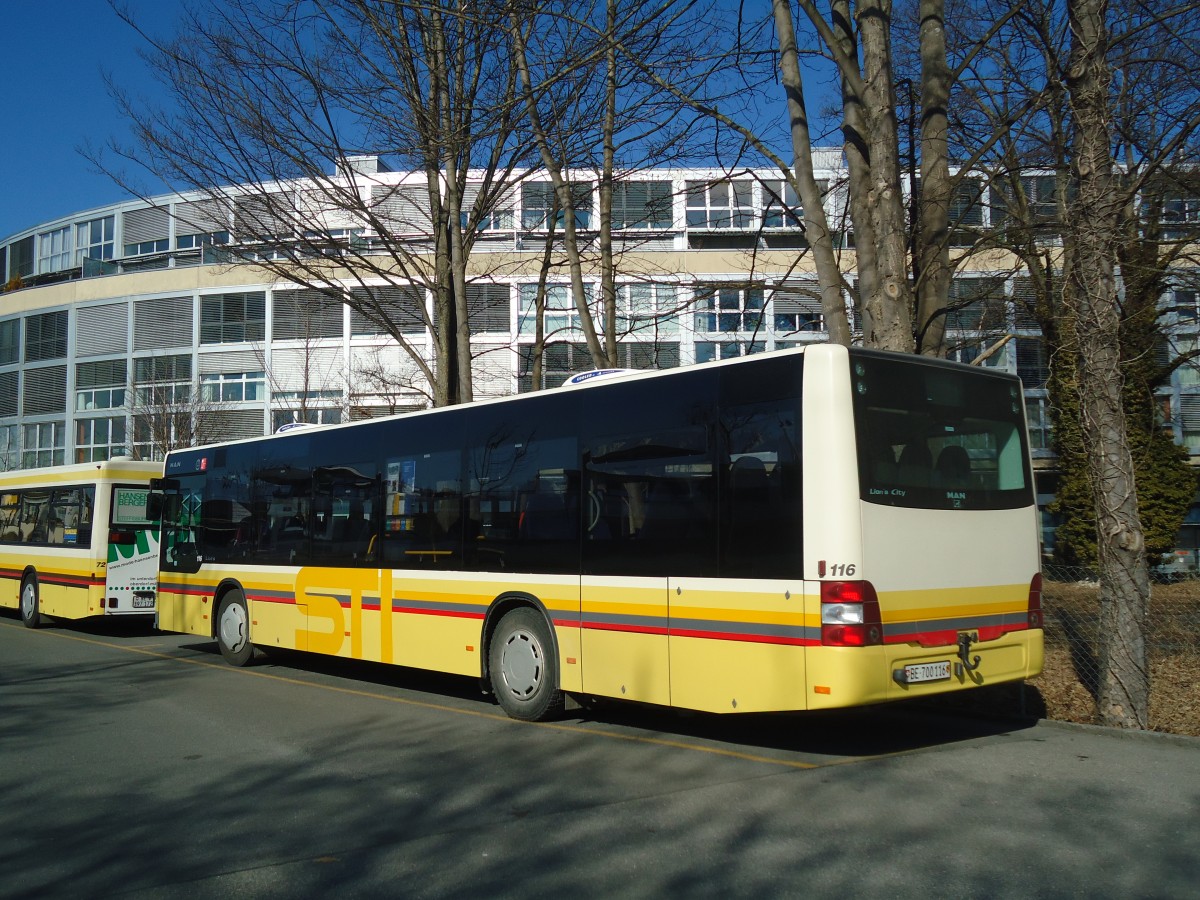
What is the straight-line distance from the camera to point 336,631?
1257cm

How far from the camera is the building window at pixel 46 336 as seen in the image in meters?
49.4

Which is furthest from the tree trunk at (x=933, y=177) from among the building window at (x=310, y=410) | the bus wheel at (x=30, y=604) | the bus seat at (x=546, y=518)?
the building window at (x=310, y=410)

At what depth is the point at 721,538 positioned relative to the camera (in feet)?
26.6

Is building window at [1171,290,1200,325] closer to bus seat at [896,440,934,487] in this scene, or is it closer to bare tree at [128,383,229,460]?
bus seat at [896,440,934,487]

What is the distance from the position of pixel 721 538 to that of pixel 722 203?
87.1 ft

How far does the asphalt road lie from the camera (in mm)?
5273

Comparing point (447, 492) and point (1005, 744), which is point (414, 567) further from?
point (1005, 744)

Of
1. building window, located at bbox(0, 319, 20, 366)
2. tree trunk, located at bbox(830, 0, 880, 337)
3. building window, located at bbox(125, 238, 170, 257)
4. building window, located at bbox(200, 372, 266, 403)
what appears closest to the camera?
tree trunk, located at bbox(830, 0, 880, 337)

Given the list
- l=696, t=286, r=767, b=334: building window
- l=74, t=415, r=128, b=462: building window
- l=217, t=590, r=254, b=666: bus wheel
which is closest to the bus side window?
l=217, t=590, r=254, b=666: bus wheel

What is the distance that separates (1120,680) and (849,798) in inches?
138

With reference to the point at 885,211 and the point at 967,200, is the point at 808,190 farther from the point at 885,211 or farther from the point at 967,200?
the point at 967,200

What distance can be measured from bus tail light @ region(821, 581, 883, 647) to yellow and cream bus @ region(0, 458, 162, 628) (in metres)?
14.0

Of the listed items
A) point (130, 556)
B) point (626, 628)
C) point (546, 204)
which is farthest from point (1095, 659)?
point (130, 556)

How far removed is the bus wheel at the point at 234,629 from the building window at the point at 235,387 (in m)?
30.4
